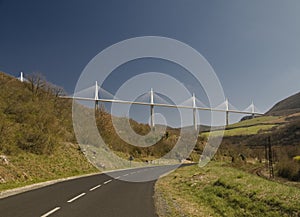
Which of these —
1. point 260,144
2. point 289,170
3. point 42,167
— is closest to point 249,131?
point 260,144

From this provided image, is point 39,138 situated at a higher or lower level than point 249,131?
lower

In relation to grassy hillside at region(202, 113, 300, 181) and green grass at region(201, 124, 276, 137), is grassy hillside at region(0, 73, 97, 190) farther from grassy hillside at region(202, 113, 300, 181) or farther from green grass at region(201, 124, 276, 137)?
green grass at region(201, 124, 276, 137)

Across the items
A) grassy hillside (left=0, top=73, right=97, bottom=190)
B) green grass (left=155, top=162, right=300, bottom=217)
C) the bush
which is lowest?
the bush

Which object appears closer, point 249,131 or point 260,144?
point 260,144

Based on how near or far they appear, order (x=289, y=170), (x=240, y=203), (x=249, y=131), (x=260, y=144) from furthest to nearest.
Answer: (x=249, y=131) < (x=260, y=144) < (x=289, y=170) < (x=240, y=203)

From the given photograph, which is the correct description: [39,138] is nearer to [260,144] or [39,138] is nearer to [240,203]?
[240,203]

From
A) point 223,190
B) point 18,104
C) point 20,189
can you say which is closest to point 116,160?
point 18,104

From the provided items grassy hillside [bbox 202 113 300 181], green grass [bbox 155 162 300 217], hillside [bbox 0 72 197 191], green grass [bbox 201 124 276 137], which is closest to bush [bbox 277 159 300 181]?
grassy hillside [bbox 202 113 300 181]

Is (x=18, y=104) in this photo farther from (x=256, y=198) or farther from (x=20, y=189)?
(x=256, y=198)

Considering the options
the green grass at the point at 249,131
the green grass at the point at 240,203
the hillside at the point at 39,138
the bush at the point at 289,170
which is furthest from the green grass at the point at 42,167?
the green grass at the point at 249,131

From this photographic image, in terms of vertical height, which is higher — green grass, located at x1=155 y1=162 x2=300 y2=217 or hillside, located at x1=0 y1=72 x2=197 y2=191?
hillside, located at x1=0 y1=72 x2=197 y2=191

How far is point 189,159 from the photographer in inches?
2849

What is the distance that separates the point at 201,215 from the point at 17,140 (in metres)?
22.0

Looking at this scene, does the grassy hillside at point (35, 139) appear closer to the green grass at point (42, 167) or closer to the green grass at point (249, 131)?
the green grass at point (42, 167)
